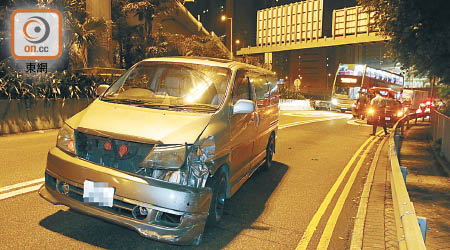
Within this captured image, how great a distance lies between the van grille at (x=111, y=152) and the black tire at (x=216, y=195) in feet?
2.71

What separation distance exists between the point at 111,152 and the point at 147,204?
689mm

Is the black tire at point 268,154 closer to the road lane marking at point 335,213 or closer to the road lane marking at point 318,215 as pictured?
the road lane marking at point 318,215

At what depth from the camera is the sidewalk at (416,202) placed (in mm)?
5078

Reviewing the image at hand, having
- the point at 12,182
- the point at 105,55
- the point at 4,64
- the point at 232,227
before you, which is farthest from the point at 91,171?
the point at 105,55

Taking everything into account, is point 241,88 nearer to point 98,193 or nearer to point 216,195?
point 216,195

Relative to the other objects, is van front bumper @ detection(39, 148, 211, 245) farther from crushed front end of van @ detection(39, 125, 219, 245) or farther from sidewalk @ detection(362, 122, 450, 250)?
sidewalk @ detection(362, 122, 450, 250)

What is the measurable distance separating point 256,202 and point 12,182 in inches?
149

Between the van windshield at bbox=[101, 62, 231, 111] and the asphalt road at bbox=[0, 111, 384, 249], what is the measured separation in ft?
5.04

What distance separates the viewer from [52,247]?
3.96 m

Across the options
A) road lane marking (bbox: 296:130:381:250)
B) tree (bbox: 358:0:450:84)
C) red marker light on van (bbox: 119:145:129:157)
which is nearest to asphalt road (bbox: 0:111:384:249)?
road lane marking (bbox: 296:130:381:250)

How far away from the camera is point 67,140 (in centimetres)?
434

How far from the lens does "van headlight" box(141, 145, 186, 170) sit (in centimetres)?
388

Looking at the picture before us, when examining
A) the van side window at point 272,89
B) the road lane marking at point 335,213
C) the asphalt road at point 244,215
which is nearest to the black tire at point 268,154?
the asphalt road at point 244,215

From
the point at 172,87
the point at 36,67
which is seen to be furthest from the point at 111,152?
the point at 36,67
